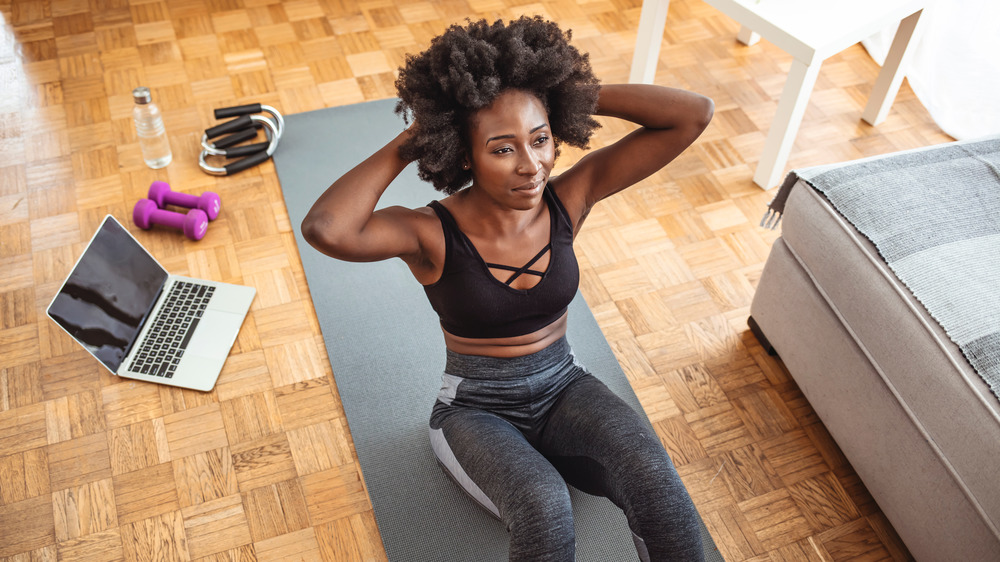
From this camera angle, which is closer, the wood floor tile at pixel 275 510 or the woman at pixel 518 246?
the woman at pixel 518 246

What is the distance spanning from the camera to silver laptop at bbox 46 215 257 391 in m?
1.91

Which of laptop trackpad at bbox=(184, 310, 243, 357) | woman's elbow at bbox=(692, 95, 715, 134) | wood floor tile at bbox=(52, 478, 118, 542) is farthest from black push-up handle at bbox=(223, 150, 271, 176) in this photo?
woman's elbow at bbox=(692, 95, 715, 134)

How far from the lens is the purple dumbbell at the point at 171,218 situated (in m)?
2.25

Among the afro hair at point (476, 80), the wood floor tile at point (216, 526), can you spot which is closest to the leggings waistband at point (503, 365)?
the afro hair at point (476, 80)

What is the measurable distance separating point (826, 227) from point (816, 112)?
1284 mm

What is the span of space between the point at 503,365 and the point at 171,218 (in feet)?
4.08

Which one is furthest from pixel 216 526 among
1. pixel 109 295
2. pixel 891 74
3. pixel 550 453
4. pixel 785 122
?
pixel 891 74

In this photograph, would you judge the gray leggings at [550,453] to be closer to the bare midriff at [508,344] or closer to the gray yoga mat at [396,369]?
the bare midriff at [508,344]

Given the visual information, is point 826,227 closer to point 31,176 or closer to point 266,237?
point 266,237

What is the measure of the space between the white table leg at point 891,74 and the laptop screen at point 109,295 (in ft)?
7.70

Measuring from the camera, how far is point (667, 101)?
4.73 ft

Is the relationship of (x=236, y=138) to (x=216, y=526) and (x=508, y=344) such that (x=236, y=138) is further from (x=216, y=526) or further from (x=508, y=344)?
(x=508, y=344)

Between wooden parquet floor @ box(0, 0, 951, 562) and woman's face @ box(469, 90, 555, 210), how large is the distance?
837 millimetres

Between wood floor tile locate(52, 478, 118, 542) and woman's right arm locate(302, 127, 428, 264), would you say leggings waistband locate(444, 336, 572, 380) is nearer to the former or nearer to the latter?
woman's right arm locate(302, 127, 428, 264)
